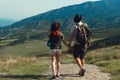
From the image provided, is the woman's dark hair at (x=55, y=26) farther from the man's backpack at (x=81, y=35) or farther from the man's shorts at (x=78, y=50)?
the man's shorts at (x=78, y=50)

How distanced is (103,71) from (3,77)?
423 cm

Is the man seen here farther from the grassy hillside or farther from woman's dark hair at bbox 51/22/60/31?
the grassy hillside

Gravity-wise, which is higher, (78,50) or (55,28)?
(55,28)

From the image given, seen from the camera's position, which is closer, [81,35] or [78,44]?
[81,35]

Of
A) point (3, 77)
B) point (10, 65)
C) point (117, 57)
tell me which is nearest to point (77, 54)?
point (3, 77)

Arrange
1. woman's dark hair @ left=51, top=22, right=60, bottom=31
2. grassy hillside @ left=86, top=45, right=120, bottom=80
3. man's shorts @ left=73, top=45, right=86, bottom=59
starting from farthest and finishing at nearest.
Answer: grassy hillside @ left=86, top=45, right=120, bottom=80
man's shorts @ left=73, top=45, right=86, bottom=59
woman's dark hair @ left=51, top=22, right=60, bottom=31

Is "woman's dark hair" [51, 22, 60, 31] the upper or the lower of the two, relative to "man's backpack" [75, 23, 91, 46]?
upper

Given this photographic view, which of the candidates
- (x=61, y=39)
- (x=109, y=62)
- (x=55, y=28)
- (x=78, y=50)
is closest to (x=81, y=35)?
(x=78, y=50)

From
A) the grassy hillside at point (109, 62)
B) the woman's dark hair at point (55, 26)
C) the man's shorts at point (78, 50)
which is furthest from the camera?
the grassy hillside at point (109, 62)

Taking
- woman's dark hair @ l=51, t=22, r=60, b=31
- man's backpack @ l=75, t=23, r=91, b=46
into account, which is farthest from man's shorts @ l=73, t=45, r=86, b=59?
woman's dark hair @ l=51, t=22, r=60, b=31

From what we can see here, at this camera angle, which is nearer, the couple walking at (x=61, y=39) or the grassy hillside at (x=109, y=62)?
the couple walking at (x=61, y=39)

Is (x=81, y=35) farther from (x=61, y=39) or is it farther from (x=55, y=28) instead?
(x=55, y=28)

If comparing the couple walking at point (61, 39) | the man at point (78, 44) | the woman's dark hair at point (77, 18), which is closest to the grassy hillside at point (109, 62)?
the man at point (78, 44)

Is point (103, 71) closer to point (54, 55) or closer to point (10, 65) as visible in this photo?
point (54, 55)
